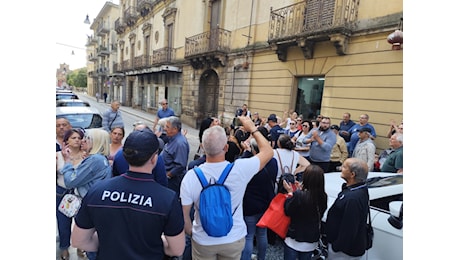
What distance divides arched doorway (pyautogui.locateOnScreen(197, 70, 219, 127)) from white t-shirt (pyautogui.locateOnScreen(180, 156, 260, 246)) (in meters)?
12.3

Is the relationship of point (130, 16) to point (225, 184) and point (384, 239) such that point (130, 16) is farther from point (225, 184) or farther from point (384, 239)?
point (384, 239)

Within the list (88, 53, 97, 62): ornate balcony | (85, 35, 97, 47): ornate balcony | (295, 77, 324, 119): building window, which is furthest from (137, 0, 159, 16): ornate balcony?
(85, 35, 97, 47): ornate balcony

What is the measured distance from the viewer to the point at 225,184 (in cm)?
180

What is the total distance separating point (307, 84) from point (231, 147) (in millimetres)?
7030

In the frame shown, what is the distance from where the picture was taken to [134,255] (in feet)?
4.71

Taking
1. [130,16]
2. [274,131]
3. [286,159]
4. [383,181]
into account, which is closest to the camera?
[286,159]

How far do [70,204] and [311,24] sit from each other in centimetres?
835

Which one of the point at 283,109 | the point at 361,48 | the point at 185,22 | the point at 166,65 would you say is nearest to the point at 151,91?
the point at 166,65

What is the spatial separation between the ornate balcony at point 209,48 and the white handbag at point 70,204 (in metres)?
11.0

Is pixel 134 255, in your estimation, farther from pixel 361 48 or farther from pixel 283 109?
pixel 283 109

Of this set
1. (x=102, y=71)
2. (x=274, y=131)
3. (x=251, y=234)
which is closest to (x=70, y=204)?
(x=251, y=234)

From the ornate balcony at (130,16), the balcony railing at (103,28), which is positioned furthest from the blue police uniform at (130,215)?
the balcony railing at (103,28)

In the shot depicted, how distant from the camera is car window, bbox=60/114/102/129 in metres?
6.10

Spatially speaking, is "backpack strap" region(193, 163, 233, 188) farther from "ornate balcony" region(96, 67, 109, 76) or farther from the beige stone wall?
"ornate balcony" region(96, 67, 109, 76)
